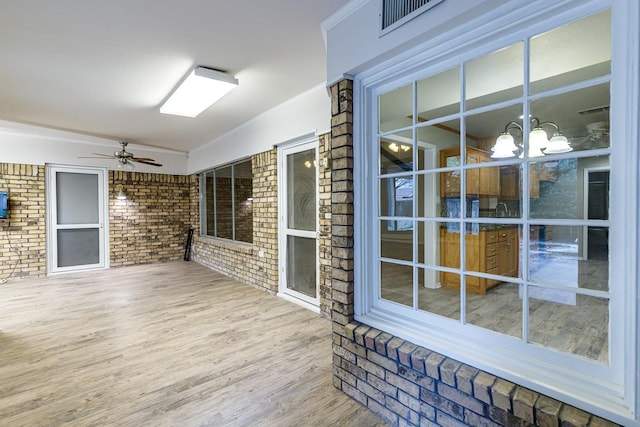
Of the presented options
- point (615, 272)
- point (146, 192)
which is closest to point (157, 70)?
point (615, 272)

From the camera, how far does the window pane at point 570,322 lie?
137cm

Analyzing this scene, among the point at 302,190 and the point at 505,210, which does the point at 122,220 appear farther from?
the point at 505,210

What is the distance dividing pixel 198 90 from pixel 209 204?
410cm

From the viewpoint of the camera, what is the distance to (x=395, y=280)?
213 centimetres

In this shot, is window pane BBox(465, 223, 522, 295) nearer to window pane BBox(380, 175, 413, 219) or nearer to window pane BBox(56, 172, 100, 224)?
window pane BBox(380, 175, 413, 219)

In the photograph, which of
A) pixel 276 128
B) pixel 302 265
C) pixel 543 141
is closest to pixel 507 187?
pixel 543 141

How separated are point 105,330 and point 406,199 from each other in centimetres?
349

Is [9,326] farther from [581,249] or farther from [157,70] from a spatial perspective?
[581,249]

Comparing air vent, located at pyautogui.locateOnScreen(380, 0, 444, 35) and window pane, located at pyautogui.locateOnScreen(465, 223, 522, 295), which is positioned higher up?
air vent, located at pyautogui.locateOnScreen(380, 0, 444, 35)

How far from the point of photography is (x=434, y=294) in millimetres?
1971

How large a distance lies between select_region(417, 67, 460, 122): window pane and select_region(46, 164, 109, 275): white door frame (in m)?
7.20

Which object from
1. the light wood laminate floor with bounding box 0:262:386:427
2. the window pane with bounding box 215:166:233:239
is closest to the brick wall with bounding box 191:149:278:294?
the light wood laminate floor with bounding box 0:262:386:427

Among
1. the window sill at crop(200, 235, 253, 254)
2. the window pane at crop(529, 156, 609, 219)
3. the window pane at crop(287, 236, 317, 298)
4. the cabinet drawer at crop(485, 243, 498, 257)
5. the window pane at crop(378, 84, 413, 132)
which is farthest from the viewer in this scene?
the window sill at crop(200, 235, 253, 254)

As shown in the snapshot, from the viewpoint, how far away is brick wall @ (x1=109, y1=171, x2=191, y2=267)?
270 inches
